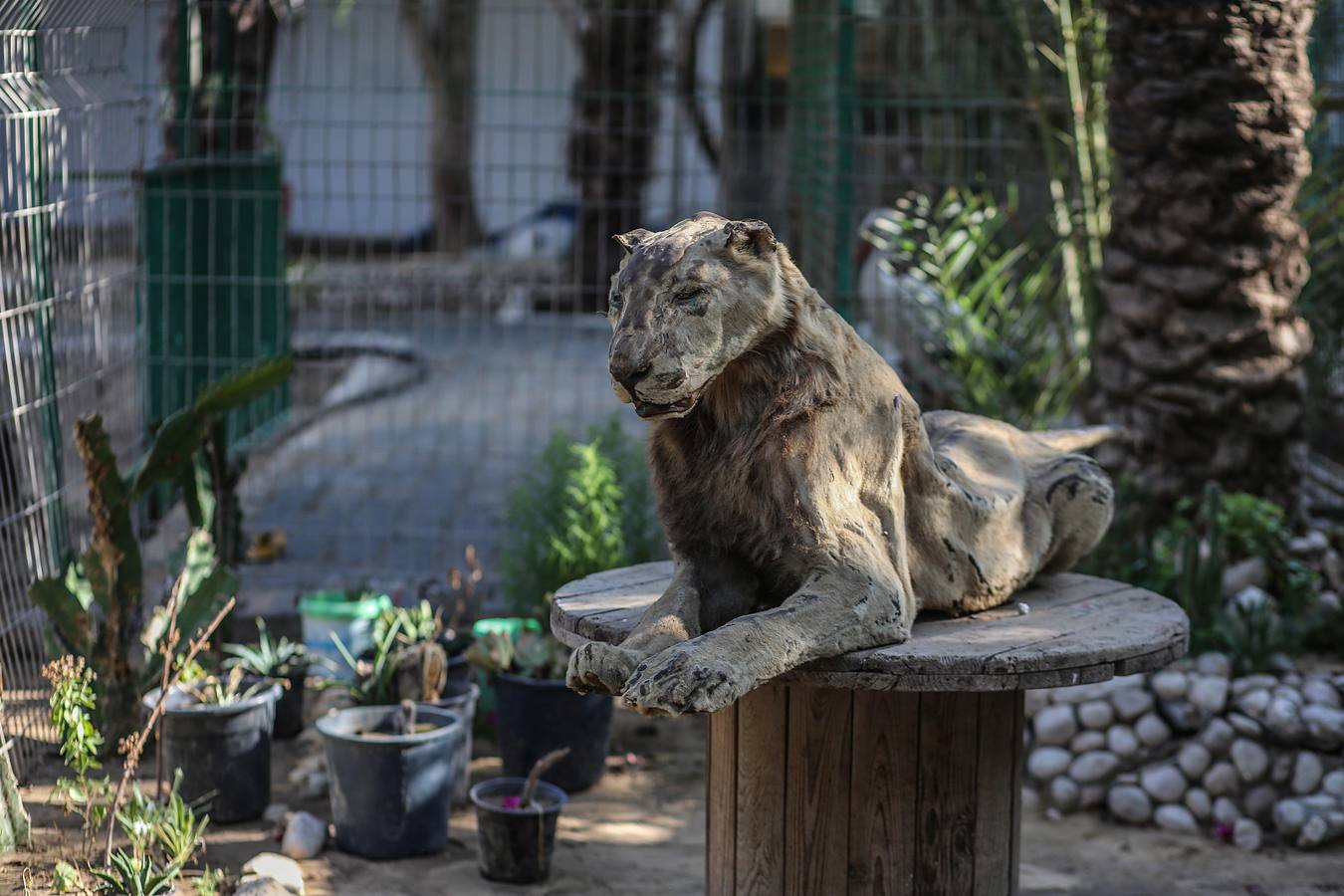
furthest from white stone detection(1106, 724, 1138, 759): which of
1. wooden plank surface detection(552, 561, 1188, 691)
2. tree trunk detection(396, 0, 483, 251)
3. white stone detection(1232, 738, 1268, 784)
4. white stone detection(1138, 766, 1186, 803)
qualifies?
tree trunk detection(396, 0, 483, 251)

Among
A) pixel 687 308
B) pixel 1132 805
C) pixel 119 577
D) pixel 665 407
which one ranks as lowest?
pixel 1132 805

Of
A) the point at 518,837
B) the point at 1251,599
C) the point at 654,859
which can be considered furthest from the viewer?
the point at 1251,599

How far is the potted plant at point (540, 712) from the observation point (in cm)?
557

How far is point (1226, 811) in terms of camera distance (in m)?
5.30

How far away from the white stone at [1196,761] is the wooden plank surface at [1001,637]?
158 centimetres

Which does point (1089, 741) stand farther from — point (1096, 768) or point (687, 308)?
point (687, 308)

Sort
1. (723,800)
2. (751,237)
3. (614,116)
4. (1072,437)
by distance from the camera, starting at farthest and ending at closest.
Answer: (614,116) < (1072,437) < (723,800) < (751,237)

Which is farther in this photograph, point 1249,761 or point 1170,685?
point 1170,685

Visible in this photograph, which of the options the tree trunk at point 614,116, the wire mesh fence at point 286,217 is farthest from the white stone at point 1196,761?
the tree trunk at point 614,116

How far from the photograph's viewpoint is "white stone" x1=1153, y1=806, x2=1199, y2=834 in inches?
209

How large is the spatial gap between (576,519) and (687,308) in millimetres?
3407

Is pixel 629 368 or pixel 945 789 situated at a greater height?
pixel 629 368

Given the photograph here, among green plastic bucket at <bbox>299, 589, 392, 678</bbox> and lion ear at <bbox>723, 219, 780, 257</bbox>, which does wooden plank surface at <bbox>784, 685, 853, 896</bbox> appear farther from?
green plastic bucket at <bbox>299, 589, 392, 678</bbox>

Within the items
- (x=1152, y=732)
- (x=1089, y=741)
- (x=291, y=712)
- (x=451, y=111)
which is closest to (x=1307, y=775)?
(x=1152, y=732)
